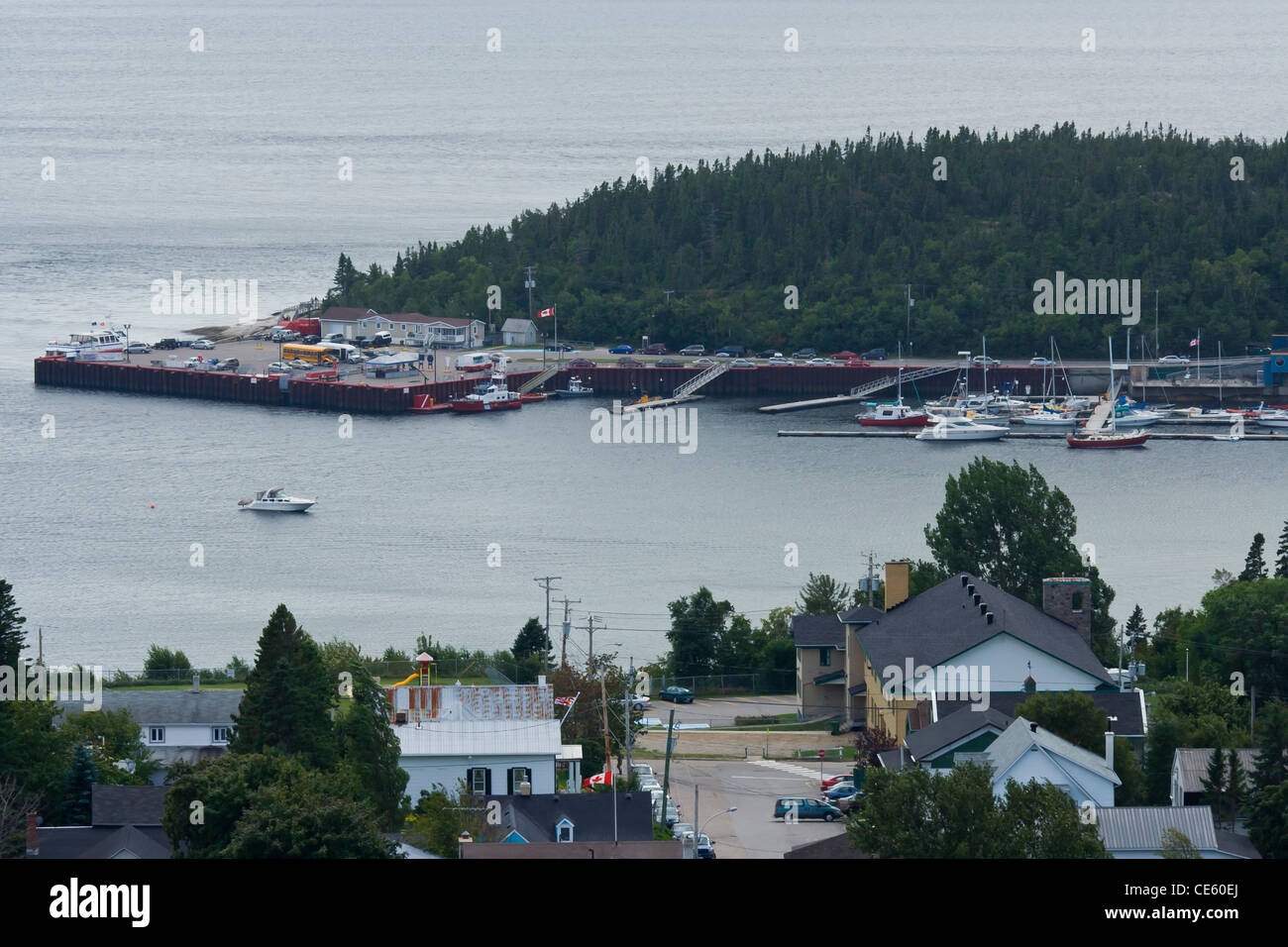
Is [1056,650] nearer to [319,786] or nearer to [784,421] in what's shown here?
[319,786]

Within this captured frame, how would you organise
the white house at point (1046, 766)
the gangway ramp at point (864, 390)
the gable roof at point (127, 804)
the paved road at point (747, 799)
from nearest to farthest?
1. the white house at point (1046, 766)
2. the gable roof at point (127, 804)
3. the paved road at point (747, 799)
4. the gangway ramp at point (864, 390)

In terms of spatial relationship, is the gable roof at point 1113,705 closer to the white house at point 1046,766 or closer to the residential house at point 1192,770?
the residential house at point 1192,770

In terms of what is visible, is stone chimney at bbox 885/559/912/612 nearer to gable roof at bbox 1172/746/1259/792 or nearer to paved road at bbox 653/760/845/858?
paved road at bbox 653/760/845/858

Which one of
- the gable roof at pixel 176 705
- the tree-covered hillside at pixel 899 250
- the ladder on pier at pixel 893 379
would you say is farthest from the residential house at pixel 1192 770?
the tree-covered hillside at pixel 899 250

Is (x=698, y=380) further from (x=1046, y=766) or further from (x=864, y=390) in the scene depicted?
(x=1046, y=766)

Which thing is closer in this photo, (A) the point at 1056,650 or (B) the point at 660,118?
(A) the point at 1056,650
